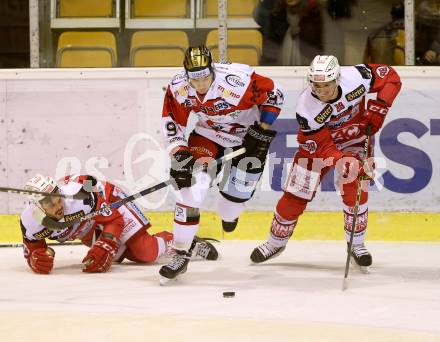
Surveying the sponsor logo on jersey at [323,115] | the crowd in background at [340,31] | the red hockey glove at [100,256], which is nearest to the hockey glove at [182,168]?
the red hockey glove at [100,256]

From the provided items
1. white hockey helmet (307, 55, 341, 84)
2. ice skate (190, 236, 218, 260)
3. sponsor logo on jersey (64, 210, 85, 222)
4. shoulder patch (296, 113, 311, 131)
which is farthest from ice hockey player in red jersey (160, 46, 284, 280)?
sponsor logo on jersey (64, 210, 85, 222)

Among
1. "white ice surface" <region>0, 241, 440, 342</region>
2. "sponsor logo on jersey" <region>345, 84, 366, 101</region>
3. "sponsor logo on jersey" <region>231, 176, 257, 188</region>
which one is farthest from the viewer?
"sponsor logo on jersey" <region>231, 176, 257, 188</region>

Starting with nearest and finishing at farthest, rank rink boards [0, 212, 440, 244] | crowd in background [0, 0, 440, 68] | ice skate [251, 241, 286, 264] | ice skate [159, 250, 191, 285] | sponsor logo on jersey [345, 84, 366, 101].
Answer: ice skate [159, 250, 191, 285], sponsor logo on jersey [345, 84, 366, 101], ice skate [251, 241, 286, 264], rink boards [0, 212, 440, 244], crowd in background [0, 0, 440, 68]

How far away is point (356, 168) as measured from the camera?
6.27 metres

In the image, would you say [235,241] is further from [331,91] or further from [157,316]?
[157,316]

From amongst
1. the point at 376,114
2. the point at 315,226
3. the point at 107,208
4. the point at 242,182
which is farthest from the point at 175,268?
the point at 315,226

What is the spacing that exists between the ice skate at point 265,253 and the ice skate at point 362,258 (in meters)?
0.50

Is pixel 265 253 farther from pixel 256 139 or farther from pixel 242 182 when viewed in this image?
pixel 256 139

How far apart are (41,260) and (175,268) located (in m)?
0.87

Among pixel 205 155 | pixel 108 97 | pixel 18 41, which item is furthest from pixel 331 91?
pixel 18 41

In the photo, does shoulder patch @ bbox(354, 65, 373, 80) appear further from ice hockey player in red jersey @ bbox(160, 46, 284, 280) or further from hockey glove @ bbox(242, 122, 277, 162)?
hockey glove @ bbox(242, 122, 277, 162)

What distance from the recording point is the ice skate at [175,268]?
238 inches

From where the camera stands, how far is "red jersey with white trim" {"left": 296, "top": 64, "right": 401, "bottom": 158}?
631 cm

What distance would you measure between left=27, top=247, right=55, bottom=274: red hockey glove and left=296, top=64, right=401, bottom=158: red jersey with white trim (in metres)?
1.58
